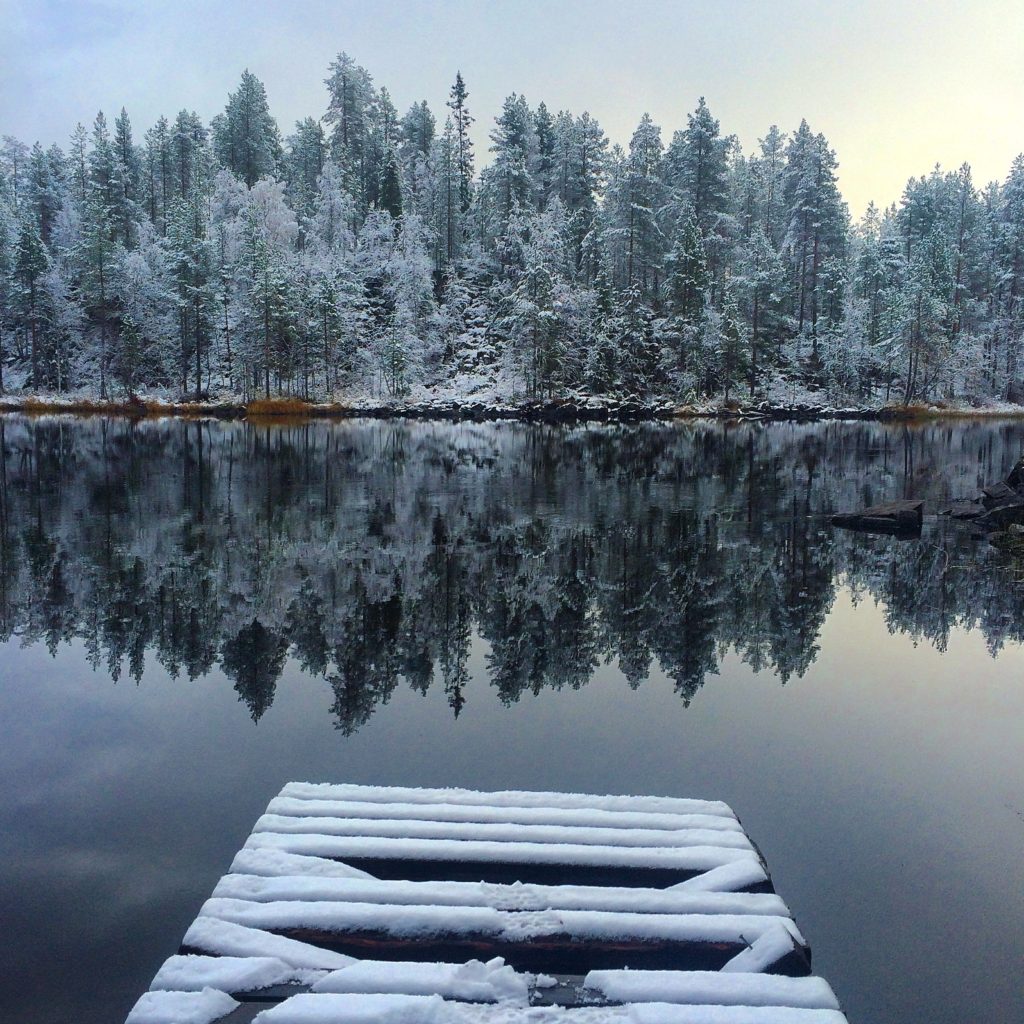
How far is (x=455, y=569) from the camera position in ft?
57.1

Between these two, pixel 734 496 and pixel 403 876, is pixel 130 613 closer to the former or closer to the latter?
pixel 403 876

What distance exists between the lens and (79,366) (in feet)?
285

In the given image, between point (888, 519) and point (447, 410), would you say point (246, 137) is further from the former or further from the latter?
point (888, 519)

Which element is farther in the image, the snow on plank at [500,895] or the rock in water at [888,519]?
the rock in water at [888,519]

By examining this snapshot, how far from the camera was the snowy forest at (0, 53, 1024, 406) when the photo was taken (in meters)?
81.5

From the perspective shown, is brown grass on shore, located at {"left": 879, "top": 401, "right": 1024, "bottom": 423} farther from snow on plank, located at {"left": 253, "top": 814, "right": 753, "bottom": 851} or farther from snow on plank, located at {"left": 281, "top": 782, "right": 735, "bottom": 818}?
snow on plank, located at {"left": 253, "top": 814, "right": 753, "bottom": 851}

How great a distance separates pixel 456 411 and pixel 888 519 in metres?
58.8

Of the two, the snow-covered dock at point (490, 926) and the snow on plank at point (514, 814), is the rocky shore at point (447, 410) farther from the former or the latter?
the snow-covered dock at point (490, 926)

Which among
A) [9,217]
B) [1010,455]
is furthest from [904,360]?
[9,217]

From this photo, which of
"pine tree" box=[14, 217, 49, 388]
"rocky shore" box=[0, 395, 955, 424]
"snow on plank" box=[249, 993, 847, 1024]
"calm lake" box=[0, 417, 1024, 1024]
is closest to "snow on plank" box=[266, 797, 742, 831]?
"calm lake" box=[0, 417, 1024, 1024]

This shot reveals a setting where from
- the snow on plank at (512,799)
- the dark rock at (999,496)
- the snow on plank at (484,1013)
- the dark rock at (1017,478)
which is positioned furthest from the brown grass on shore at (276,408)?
the snow on plank at (484,1013)

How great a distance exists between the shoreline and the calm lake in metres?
53.0

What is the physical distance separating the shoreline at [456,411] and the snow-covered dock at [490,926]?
68.8 metres

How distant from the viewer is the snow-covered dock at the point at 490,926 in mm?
4488
